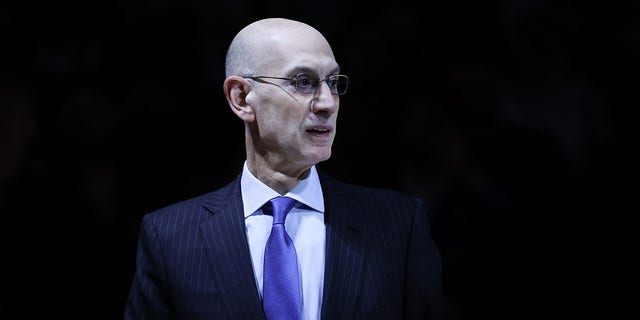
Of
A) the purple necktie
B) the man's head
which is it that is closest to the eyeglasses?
the man's head

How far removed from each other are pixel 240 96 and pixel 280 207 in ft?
0.84

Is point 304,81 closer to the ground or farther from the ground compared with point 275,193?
farther from the ground

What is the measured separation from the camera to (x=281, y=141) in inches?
64.1

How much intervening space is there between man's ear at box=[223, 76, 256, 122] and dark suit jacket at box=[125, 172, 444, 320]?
159 millimetres

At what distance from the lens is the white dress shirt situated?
1.59 m

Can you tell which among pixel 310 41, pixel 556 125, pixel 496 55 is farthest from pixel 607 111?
pixel 310 41

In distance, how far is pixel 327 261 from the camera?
62.5 inches

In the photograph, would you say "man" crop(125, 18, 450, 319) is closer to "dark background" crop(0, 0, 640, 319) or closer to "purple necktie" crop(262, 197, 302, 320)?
"purple necktie" crop(262, 197, 302, 320)

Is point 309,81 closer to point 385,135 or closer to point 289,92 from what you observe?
point 289,92

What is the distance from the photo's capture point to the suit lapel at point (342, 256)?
5.10 ft

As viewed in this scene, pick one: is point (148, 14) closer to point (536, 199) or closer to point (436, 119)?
point (436, 119)

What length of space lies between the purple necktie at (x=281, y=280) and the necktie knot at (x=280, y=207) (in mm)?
26

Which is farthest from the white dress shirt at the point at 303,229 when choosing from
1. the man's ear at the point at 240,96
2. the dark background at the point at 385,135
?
the dark background at the point at 385,135

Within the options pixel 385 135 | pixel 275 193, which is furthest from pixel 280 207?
pixel 385 135
